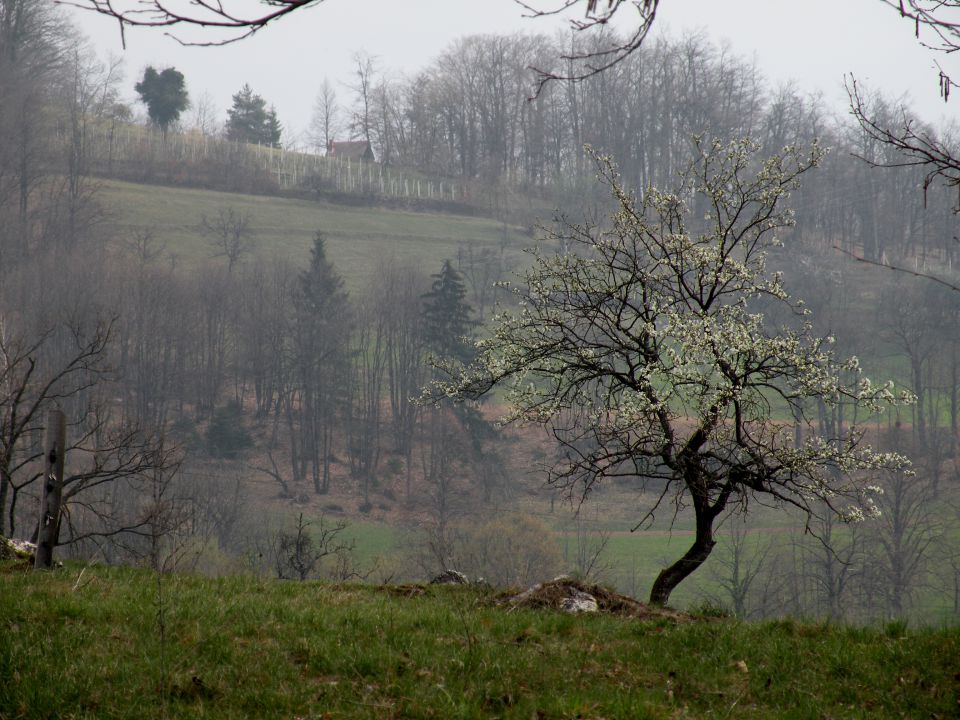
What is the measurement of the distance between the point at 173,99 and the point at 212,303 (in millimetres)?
36155

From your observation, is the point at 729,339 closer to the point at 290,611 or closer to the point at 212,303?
the point at 290,611

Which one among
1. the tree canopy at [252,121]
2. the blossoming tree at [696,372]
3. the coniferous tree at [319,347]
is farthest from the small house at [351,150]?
the blossoming tree at [696,372]

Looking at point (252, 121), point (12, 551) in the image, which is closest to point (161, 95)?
point (252, 121)

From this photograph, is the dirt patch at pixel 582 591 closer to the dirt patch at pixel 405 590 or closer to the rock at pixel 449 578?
the dirt patch at pixel 405 590

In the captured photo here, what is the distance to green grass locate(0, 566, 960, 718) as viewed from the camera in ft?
16.6

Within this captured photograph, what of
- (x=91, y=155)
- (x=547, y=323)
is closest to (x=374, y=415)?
(x=91, y=155)

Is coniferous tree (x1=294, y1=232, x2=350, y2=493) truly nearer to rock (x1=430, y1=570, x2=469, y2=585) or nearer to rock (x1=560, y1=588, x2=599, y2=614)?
rock (x1=430, y1=570, x2=469, y2=585)

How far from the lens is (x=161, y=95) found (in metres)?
85.2

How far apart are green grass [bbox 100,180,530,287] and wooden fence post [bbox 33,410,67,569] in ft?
189

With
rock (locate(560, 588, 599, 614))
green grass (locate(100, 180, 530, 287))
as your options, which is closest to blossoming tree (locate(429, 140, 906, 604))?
rock (locate(560, 588, 599, 614))

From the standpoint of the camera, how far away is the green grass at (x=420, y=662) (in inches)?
199

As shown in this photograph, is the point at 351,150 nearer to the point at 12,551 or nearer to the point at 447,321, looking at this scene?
the point at 447,321

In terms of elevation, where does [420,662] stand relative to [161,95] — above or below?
below

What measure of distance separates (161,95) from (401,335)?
4350 cm
